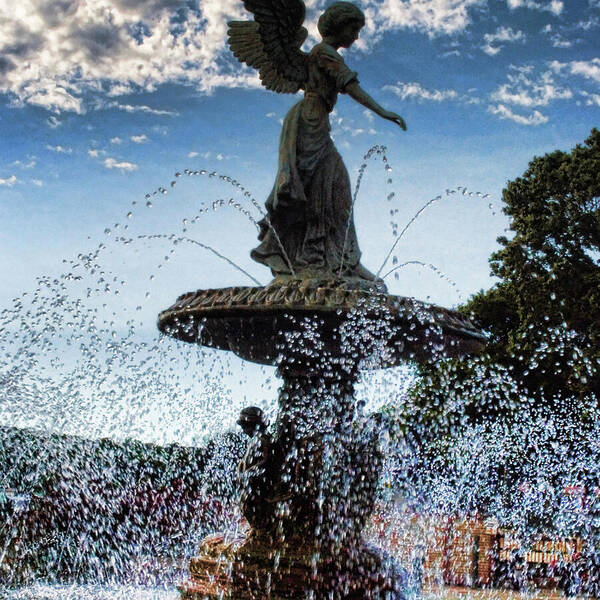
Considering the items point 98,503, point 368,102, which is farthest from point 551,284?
point 368,102

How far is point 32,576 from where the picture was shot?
30.4 ft

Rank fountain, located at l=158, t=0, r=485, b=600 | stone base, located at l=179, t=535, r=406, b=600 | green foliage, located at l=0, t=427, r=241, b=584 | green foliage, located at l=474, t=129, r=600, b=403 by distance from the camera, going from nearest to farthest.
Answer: stone base, located at l=179, t=535, r=406, b=600
fountain, located at l=158, t=0, r=485, b=600
green foliage, located at l=0, t=427, r=241, b=584
green foliage, located at l=474, t=129, r=600, b=403

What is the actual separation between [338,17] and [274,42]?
25.8 inches

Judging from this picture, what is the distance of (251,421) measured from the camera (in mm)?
5625

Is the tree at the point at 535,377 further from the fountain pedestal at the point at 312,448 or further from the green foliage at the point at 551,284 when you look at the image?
the fountain pedestal at the point at 312,448

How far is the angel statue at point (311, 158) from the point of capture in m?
6.84

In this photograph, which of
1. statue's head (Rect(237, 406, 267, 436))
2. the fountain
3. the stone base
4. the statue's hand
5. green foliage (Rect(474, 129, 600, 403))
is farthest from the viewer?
green foliage (Rect(474, 129, 600, 403))

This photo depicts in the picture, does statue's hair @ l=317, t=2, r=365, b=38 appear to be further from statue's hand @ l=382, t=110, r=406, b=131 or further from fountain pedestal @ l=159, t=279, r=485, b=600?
fountain pedestal @ l=159, t=279, r=485, b=600

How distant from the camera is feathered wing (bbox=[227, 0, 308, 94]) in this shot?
23.4 ft

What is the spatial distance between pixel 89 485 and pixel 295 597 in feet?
26.0

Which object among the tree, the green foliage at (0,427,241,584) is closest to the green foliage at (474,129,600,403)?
the tree

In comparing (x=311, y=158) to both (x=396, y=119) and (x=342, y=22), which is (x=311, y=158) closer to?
(x=396, y=119)

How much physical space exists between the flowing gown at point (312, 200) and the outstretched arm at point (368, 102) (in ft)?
0.21

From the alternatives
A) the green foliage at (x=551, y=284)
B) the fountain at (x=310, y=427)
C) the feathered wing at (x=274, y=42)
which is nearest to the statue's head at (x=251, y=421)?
the fountain at (x=310, y=427)
